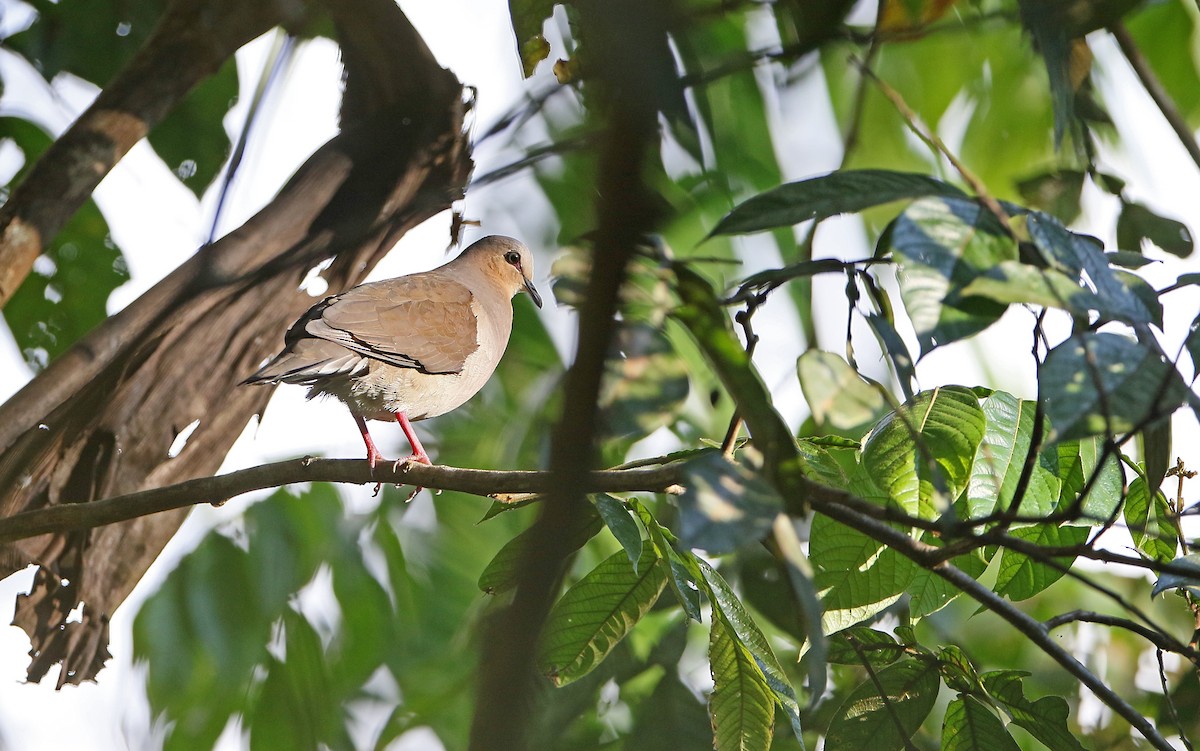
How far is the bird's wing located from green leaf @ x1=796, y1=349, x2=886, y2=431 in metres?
1.62

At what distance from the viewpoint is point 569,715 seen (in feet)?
8.27

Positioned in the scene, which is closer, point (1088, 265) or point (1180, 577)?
point (1088, 265)

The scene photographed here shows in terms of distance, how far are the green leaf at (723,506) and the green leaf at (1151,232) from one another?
125 cm

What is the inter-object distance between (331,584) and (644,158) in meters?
3.16

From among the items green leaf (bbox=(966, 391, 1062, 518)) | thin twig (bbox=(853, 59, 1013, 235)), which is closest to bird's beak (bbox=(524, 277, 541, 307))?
green leaf (bbox=(966, 391, 1062, 518))

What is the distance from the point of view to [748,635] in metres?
1.66

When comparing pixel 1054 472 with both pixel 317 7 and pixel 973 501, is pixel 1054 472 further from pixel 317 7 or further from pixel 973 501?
pixel 317 7

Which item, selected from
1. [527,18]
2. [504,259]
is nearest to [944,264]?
[527,18]

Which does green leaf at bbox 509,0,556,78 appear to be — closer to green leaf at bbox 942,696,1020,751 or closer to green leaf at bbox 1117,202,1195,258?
green leaf at bbox 1117,202,1195,258

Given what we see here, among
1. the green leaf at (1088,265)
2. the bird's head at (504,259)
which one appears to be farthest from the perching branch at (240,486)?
the bird's head at (504,259)

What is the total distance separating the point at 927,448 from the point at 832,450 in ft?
2.20

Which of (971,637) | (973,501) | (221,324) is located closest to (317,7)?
(221,324)

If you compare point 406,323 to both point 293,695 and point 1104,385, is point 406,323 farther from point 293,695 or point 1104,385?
point 1104,385

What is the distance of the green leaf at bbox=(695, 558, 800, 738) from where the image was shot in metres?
1.61
